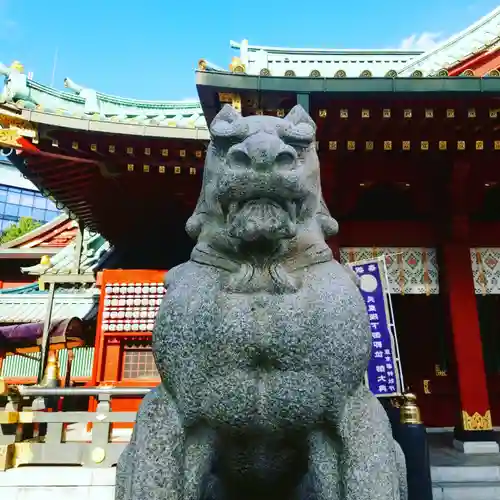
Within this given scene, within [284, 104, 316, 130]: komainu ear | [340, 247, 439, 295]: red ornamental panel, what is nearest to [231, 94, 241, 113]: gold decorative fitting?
[340, 247, 439, 295]: red ornamental panel

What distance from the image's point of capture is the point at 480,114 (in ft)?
17.6

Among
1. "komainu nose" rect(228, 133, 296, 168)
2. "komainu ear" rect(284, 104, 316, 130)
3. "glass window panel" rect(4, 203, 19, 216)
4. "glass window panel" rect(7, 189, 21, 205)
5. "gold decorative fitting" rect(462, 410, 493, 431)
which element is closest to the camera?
"komainu nose" rect(228, 133, 296, 168)

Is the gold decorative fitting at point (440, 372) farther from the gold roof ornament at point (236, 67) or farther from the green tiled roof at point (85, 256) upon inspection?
the green tiled roof at point (85, 256)

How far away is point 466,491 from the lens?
15.2 feet

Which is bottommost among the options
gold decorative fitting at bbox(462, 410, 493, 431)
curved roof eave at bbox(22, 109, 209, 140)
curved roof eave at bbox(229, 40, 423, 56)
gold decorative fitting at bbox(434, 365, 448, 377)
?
gold decorative fitting at bbox(462, 410, 493, 431)

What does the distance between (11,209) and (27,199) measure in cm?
171

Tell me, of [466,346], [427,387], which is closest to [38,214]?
[427,387]

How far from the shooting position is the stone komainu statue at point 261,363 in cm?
158

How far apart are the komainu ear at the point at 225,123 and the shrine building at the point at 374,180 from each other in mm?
3240

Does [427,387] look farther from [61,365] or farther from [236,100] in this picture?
[61,365]

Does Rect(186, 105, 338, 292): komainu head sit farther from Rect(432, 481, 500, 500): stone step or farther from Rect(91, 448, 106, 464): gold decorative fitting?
Rect(432, 481, 500, 500): stone step

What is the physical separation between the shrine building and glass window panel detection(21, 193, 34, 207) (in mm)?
37424

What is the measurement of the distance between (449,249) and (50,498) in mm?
5644

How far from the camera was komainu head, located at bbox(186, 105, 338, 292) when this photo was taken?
1.56 meters
